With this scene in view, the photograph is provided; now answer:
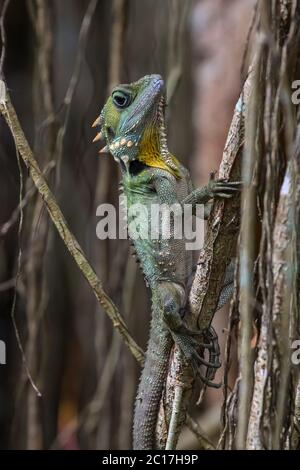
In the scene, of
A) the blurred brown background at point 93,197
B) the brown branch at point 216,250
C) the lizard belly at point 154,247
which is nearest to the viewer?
the brown branch at point 216,250

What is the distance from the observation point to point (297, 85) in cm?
190

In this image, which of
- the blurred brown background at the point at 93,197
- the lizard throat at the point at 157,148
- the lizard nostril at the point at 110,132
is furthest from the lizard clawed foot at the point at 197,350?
the blurred brown background at the point at 93,197

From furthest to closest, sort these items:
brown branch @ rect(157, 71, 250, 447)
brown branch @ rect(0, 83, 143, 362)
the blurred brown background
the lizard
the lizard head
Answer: the blurred brown background < the lizard head < the lizard < brown branch @ rect(0, 83, 143, 362) < brown branch @ rect(157, 71, 250, 447)

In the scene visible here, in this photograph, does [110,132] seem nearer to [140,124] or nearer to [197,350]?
[140,124]

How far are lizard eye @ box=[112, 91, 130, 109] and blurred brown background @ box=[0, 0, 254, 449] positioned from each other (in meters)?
0.96

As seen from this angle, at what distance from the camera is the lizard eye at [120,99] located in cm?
292

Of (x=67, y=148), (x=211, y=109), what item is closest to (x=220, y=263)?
(x=211, y=109)

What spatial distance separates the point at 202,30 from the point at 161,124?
6.22 ft

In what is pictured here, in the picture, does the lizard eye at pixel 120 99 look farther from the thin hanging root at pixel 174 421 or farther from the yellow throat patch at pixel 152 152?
the thin hanging root at pixel 174 421

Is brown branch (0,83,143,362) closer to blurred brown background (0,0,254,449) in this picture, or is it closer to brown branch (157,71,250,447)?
brown branch (157,71,250,447)

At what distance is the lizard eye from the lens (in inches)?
115

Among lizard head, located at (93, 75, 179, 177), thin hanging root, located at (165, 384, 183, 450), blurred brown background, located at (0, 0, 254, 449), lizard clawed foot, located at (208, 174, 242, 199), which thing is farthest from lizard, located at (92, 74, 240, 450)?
blurred brown background, located at (0, 0, 254, 449)
